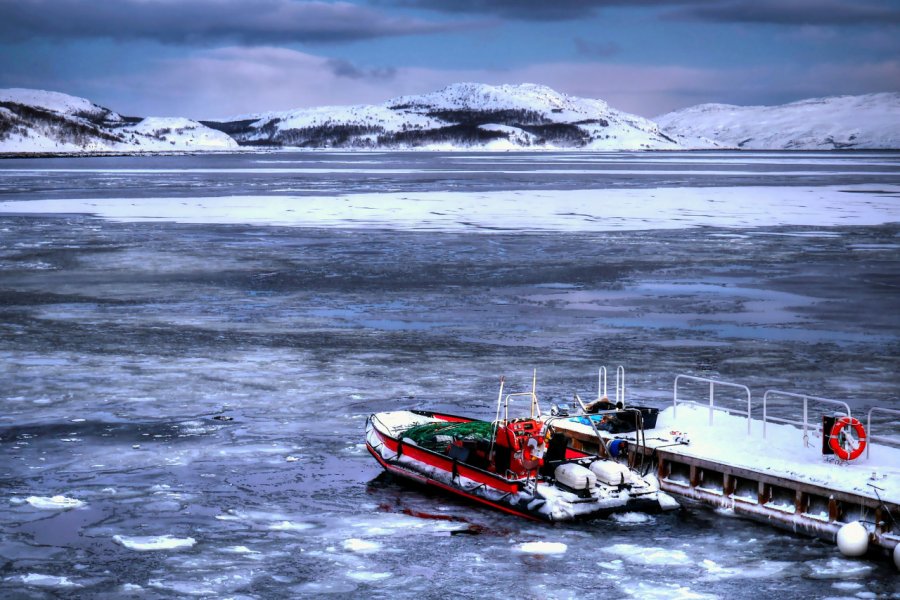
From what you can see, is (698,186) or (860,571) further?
(698,186)

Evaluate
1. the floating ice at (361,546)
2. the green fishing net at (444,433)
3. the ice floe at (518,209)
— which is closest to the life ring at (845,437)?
the green fishing net at (444,433)

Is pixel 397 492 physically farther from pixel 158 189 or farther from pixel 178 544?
pixel 158 189

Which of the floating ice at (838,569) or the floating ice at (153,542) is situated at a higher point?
the floating ice at (153,542)

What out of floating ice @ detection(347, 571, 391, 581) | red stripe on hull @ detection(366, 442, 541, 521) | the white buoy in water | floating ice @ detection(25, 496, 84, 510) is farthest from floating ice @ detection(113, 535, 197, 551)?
the white buoy in water

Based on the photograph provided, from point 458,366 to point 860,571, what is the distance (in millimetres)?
9256

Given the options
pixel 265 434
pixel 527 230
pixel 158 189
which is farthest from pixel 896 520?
pixel 158 189

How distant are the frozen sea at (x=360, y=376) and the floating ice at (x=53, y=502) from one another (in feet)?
0.13

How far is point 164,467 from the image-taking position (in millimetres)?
14391

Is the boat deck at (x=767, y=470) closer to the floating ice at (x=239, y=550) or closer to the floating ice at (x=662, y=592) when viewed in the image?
the floating ice at (x=662, y=592)

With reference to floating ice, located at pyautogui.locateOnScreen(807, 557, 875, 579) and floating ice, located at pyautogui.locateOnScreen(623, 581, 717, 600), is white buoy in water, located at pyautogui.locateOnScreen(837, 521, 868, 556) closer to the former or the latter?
floating ice, located at pyautogui.locateOnScreen(807, 557, 875, 579)

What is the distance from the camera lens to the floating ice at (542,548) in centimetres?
1204

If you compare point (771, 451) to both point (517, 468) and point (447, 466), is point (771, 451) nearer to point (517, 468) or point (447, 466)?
point (517, 468)

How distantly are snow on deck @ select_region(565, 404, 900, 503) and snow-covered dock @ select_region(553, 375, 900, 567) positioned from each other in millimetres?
11

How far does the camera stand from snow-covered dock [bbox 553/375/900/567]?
1251cm
